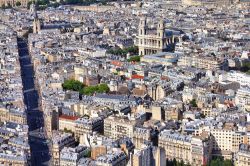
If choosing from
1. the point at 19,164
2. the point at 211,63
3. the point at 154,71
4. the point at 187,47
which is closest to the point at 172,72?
the point at 154,71

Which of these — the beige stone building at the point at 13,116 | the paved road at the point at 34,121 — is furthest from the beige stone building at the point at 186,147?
the beige stone building at the point at 13,116

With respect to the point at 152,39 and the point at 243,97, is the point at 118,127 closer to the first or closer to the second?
the point at 243,97

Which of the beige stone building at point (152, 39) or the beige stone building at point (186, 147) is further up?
the beige stone building at point (152, 39)

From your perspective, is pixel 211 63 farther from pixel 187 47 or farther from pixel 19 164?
pixel 19 164

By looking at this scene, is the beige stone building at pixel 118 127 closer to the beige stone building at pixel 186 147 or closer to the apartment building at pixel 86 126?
the apartment building at pixel 86 126

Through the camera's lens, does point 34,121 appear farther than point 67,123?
Yes

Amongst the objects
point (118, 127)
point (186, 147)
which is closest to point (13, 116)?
point (118, 127)
